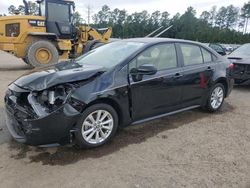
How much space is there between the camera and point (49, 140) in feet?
12.0

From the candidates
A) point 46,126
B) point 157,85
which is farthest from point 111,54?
point 46,126

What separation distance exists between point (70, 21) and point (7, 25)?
262 cm

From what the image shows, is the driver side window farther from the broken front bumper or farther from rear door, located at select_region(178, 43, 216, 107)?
the broken front bumper

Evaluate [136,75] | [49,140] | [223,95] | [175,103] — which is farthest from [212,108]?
[49,140]

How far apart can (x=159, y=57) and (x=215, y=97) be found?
1858 millimetres

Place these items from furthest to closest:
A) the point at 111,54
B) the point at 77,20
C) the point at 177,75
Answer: the point at 77,20, the point at 177,75, the point at 111,54

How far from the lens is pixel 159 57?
4812 millimetres

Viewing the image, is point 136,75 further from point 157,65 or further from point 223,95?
point 223,95

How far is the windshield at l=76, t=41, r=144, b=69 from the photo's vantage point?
4.43m

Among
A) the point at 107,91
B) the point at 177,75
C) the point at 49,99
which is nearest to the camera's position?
the point at 49,99

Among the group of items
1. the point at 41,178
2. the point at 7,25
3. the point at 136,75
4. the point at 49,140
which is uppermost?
the point at 7,25

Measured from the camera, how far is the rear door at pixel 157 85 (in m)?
4.40

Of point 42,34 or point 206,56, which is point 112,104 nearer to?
point 206,56

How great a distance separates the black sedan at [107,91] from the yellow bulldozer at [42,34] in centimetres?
613
